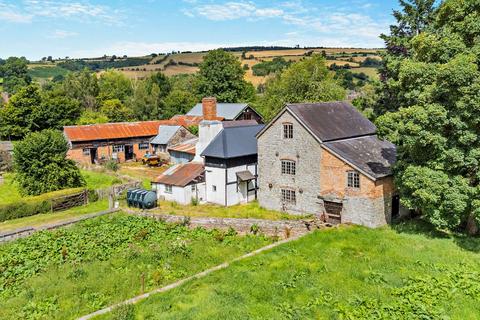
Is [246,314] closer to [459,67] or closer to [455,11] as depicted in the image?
[459,67]

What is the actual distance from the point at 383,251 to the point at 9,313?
17088mm

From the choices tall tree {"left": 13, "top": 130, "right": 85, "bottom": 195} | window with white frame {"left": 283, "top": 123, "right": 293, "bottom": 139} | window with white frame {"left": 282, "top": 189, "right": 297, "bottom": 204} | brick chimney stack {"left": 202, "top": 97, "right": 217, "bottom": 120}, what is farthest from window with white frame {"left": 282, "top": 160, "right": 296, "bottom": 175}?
tall tree {"left": 13, "top": 130, "right": 85, "bottom": 195}

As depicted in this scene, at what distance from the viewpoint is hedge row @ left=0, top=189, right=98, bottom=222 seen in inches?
1172

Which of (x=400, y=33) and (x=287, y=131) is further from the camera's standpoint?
(x=400, y=33)

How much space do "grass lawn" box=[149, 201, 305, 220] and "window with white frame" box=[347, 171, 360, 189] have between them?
4.31m

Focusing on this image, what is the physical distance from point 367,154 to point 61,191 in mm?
24173

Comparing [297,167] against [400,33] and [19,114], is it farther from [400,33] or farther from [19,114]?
[19,114]

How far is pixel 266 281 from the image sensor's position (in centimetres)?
1778

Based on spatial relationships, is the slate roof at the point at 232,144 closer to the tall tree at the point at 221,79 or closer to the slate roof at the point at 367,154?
the slate roof at the point at 367,154

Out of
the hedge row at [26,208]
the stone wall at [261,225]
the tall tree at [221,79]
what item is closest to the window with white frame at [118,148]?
the hedge row at [26,208]

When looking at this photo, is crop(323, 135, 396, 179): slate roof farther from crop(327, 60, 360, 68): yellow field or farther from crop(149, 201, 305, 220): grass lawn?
crop(327, 60, 360, 68): yellow field

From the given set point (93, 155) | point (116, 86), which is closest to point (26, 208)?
point (93, 155)

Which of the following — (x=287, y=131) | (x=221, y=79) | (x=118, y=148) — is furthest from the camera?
(x=221, y=79)

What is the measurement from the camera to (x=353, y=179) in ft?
84.6
